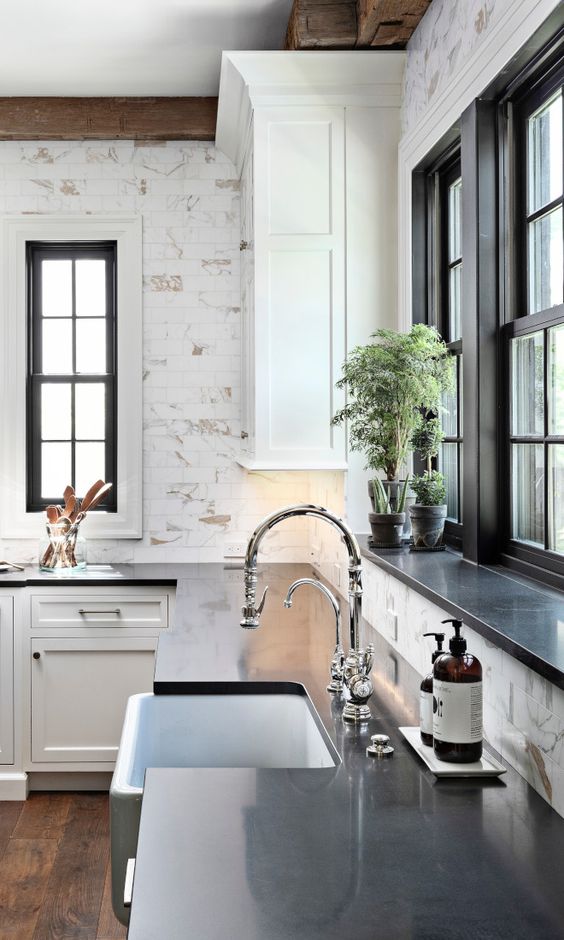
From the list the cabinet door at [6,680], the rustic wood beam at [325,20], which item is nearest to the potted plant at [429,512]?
the rustic wood beam at [325,20]

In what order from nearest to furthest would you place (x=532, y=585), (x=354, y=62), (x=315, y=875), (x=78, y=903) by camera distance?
(x=315, y=875)
(x=532, y=585)
(x=78, y=903)
(x=354, y=62)

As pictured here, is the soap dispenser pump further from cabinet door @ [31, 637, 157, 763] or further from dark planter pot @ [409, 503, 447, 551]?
cabinet door @ [31, 637, 157, 763]

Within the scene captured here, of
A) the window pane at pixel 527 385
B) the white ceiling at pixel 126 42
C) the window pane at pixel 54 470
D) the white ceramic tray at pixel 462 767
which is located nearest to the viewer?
the white ceramic tray at pixel 462 767

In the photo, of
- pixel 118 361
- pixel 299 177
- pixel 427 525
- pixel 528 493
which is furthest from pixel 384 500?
pixel 118 361

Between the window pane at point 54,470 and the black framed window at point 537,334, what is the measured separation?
2.52 m

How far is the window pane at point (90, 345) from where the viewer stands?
4.32 meters

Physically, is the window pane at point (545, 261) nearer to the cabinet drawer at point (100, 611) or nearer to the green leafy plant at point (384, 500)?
the green leafy plant at point (384, 500)

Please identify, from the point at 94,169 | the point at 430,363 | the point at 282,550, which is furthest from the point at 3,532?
the point at 430,363

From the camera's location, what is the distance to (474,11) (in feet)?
7.77

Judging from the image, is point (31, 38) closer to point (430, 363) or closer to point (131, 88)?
point (131, 88)

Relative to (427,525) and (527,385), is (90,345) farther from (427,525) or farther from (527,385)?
(527,385)

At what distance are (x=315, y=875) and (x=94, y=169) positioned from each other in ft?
12.3

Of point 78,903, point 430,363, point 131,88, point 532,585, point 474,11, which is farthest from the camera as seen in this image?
point 131,88

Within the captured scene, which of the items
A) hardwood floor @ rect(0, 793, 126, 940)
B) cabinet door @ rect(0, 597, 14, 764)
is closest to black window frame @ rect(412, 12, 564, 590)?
hardwood floor @ rect(0, 793, 126, 940)
